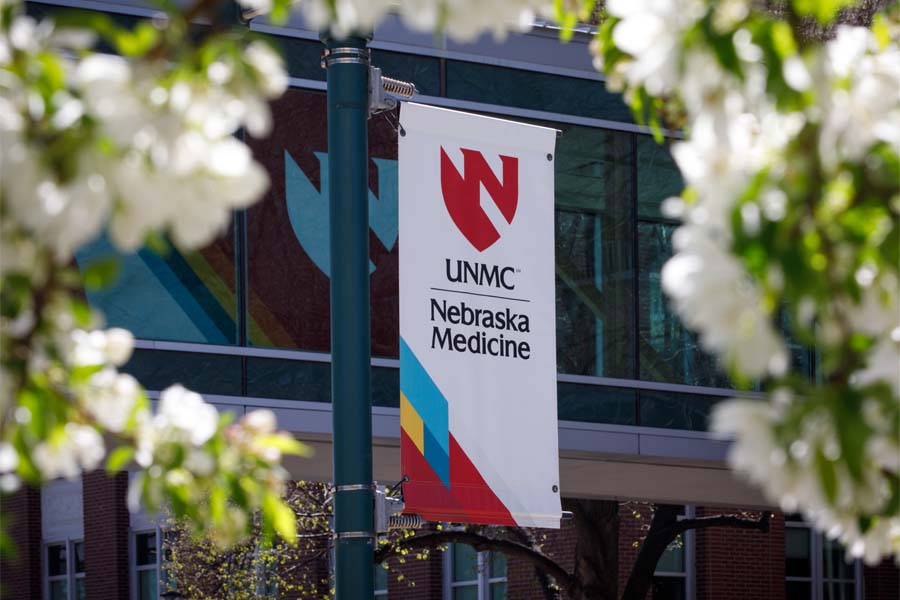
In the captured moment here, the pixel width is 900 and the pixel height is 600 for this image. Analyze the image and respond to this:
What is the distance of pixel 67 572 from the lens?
33375 millimetres

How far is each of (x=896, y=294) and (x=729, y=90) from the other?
1.71 ft

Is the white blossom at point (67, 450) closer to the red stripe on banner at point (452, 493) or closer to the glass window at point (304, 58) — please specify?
the red stripe on banner at point (452, 493)

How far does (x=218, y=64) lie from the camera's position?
3.01 metres

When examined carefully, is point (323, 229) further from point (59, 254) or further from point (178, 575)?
point (59, 254)

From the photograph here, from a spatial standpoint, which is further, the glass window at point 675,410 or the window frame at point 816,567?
the window frame at point 816,567

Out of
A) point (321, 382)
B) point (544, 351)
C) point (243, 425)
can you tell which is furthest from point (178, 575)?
point (243, 425)

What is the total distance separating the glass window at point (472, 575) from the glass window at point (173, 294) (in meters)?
11.5

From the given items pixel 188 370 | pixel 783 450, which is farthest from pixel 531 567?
pixel 783 450

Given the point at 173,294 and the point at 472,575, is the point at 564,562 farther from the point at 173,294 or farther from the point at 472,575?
the point at 173,294

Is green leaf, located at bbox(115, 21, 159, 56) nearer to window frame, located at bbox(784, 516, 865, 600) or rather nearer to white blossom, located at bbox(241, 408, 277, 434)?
white blossom, located at bbox(241, 408, 277, 434)

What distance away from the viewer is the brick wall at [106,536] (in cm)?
3200

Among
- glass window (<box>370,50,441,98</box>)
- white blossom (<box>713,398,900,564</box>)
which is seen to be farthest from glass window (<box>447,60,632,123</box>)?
white blossom (<box>713,398,900,564</box>)

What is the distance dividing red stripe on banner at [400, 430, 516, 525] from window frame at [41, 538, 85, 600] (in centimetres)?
2529

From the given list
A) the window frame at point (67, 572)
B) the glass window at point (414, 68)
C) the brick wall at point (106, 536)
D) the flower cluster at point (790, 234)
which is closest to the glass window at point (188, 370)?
the glass window at point (414, 68)
